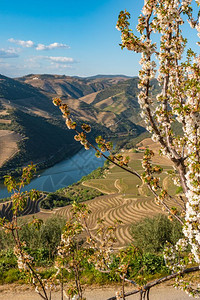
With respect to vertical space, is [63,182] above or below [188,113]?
below

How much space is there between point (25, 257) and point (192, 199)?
3.02m

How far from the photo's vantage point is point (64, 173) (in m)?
112

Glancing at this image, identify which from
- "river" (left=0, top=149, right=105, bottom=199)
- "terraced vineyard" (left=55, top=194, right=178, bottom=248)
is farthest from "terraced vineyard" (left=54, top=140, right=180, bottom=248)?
"river" (left=0, top=149, right=105, bottom=199)

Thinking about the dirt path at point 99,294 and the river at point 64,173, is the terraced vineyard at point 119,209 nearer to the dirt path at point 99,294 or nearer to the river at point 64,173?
the river at point 64,173

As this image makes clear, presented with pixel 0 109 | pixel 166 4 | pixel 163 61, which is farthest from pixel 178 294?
pixel 0 109

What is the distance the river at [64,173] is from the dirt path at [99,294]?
277ft

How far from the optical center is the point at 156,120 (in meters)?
4.16

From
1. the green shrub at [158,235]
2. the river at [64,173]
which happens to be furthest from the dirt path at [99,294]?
the river at [64,173]

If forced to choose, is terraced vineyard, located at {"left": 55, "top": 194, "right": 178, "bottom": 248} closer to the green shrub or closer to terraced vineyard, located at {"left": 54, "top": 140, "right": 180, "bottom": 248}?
terraced vineyard, located at {"left": 54, "top": 140, "right": 180, "bottom": 248}

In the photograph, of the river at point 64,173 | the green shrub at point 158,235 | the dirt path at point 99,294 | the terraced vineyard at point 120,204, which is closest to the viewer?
the dirt path at point 99,294

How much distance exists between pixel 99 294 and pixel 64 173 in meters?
105

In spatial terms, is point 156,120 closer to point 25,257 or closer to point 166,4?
point 166,4

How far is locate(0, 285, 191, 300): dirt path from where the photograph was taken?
311 inches

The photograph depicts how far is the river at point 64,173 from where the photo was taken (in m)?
96.4
